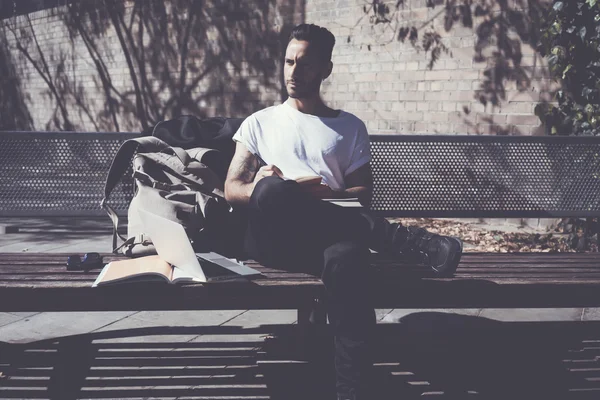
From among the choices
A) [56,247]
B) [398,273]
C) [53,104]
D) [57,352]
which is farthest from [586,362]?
[53,104]

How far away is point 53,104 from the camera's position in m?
13.8

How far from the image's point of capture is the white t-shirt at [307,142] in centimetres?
296

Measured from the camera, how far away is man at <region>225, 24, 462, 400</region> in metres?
2.32

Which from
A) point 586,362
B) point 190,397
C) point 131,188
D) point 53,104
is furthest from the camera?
point 53,104

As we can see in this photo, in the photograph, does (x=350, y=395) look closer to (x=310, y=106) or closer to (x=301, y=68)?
(x=310, y=106)

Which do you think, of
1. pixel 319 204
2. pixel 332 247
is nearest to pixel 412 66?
pixel 319 204

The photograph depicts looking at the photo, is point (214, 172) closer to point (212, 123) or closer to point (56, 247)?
point (212, 123)

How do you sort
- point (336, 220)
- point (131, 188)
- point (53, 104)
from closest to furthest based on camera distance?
point (336, 220)
point (131, 188)
point (53, 104)

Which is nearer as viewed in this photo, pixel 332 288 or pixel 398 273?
pixel 332 288

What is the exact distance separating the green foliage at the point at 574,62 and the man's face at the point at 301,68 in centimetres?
319

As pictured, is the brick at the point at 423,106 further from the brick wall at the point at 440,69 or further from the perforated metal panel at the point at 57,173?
the perforated metal panel at the point at 57,173

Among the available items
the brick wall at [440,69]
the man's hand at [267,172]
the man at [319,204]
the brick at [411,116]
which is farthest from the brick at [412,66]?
the man's hand at [267,172]

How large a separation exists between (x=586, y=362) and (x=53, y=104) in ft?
42.3

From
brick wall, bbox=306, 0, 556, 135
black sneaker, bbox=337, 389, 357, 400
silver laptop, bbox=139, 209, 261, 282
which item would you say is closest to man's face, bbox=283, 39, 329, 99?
silver laptop, bbox=139, 209, 261, 282
